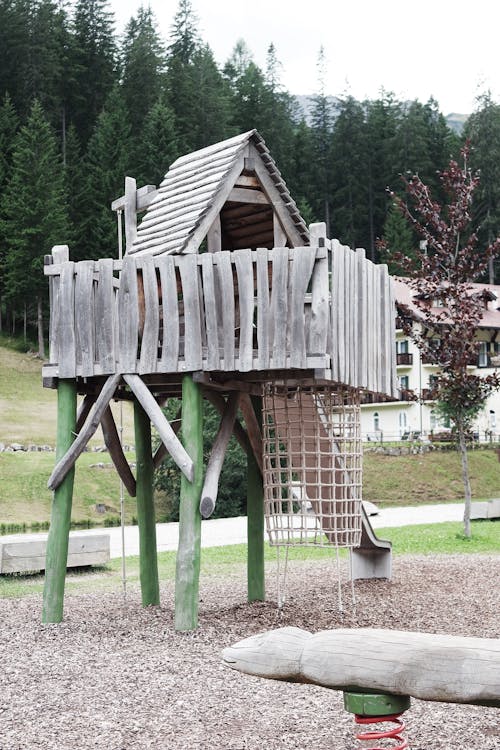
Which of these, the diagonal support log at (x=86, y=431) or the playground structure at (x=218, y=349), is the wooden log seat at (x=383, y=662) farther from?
the diagonal support log at (x=86, y=431)

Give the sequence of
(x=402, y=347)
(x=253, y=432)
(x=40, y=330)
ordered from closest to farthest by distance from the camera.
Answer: (x=253, y=432) < (x=40, y=330) < (x=402, y=347)

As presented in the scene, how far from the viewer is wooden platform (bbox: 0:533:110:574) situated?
18.3 m

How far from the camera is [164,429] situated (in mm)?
11266

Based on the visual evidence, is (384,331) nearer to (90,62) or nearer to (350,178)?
(350,178)

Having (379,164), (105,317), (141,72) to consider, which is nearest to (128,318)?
(105,317)

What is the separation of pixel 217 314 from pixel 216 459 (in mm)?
1598

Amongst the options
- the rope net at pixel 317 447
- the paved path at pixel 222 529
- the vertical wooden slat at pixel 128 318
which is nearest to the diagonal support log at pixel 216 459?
the rope net at pixel 317 447

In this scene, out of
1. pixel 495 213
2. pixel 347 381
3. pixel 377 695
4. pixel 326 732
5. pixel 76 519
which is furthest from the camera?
pixel 495 213

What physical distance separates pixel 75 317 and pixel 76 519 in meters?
22.8

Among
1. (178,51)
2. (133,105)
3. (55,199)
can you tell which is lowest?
(55,199)

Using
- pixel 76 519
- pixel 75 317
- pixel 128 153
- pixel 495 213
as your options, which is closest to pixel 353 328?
pixel 75 317

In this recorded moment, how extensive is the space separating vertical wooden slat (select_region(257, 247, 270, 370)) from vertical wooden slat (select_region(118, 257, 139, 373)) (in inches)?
57.4

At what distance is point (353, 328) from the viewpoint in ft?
38.7

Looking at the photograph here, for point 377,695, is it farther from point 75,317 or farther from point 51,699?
point 75,317
